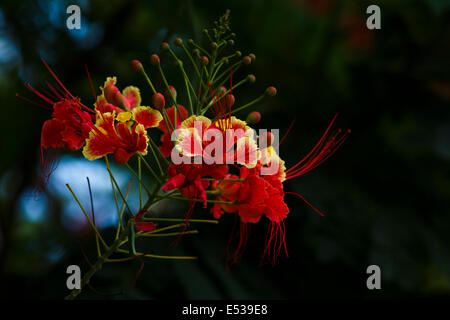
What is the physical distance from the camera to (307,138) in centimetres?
208

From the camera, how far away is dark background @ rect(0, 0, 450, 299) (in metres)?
1.73

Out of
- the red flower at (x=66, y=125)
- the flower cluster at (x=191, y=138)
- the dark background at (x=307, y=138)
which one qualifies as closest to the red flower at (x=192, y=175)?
the flower cluster at (x=191, y=138)

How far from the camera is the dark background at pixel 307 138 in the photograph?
1727 millimetres

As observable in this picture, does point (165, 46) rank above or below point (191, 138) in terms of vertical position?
above

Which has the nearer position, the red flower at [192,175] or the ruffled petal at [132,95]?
the red flower at [192,175]

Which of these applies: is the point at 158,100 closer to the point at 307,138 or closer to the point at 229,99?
the point at 229,99

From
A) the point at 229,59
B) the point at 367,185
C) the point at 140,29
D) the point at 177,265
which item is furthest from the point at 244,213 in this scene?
the point at 140,29

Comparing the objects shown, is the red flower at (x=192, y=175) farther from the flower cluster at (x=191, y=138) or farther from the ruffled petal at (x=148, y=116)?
the ruffled petal at (x=148, y=116)

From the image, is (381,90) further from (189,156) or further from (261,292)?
(189,156)

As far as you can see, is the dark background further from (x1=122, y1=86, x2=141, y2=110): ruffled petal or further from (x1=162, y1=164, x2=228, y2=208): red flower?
(x1=162, y1=164, x2=228, y2=208): red flower

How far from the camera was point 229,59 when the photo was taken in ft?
3.05

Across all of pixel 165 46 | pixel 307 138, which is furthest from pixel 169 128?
pixel 307 138

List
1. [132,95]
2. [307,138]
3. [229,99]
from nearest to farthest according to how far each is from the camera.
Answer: [229,99], [132,95], [307,138]
